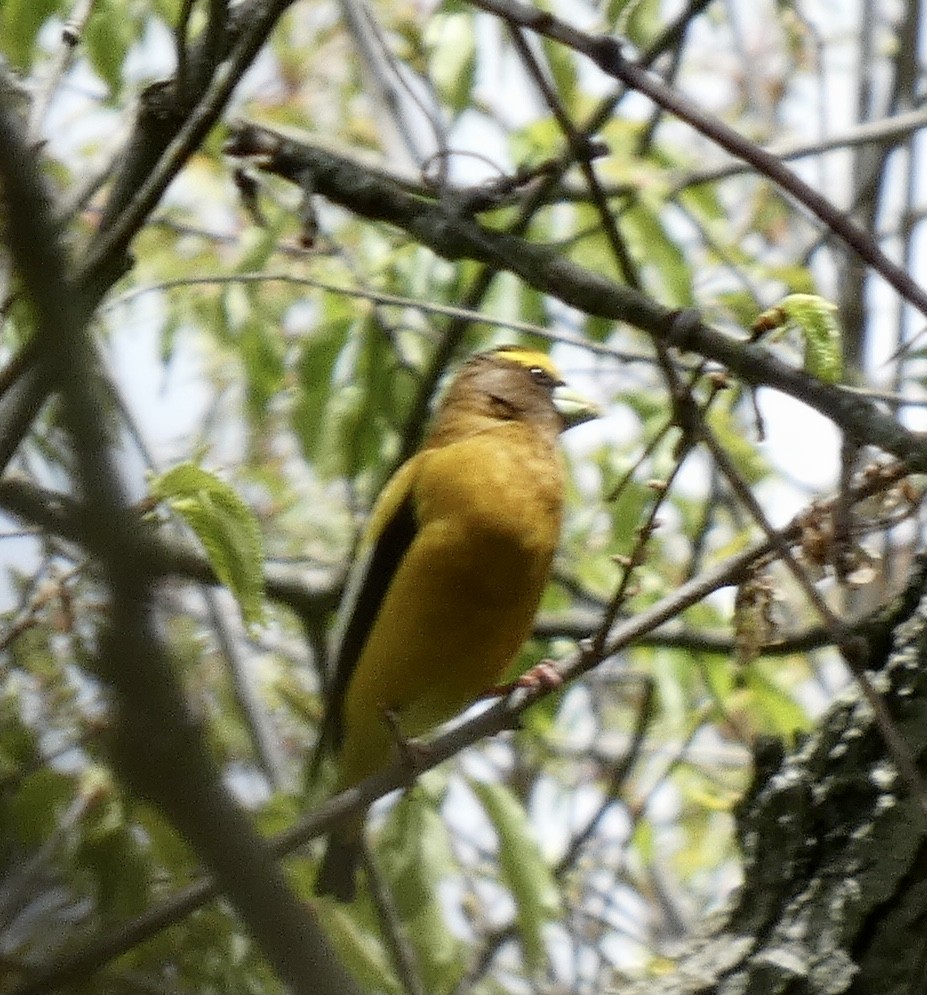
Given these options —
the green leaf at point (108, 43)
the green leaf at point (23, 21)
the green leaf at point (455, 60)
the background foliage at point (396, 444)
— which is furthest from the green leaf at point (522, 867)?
the green leaf at point (23, 21)

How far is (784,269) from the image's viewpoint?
16.0 ft

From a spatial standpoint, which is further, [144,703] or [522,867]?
[522,867]

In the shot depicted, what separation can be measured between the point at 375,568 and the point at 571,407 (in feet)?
2.78

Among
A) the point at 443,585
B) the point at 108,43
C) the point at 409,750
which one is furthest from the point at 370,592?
the point at 108,43

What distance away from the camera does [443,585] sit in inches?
147

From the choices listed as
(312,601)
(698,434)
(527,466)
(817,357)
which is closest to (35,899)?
(698,434)

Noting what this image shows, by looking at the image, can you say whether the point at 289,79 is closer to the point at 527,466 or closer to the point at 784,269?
the point at 784,269

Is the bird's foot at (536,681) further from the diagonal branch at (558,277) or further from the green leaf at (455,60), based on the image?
the green leaf at (455,60)

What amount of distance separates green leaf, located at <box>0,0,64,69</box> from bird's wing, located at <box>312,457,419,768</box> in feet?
4.47

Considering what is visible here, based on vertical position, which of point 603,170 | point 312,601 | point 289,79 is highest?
point 289,79

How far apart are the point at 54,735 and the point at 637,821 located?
8.12 ft

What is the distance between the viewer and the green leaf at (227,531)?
254cm

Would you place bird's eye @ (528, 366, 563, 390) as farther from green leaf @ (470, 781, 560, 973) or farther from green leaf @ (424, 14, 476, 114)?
green leaf @ (470, 781, 560, 973)

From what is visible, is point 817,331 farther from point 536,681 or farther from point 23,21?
point 23,21
